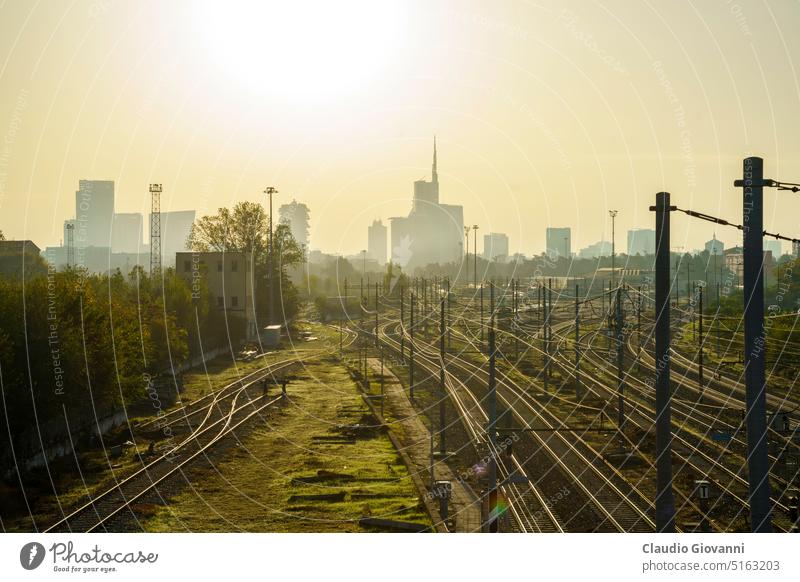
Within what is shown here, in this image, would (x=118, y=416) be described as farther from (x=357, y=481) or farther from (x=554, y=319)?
(x=554, y=319)

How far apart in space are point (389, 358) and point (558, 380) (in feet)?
41.1

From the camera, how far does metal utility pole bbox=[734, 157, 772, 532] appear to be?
777 cm

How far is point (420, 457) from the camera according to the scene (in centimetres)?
2056

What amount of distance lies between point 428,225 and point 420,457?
285 feet

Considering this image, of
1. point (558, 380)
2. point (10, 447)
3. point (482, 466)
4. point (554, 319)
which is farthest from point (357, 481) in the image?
point (554, 319)

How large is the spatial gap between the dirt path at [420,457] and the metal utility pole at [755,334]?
277 inches

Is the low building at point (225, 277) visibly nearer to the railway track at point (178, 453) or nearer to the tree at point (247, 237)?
the tree at point (247, 237)

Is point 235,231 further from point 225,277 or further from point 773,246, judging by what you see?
point 773,246

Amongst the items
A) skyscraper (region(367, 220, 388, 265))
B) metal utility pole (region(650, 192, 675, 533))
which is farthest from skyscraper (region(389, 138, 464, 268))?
metal utility pole (region(650, 192, 675, 533))

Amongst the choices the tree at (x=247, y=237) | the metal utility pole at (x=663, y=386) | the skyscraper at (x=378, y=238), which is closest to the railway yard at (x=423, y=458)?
the metal utility pole at (x=663, y=386)

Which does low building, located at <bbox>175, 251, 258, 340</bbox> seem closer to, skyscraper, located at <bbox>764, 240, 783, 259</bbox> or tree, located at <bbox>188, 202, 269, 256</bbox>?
tree, located at <bbox>188, 202, 269, 256</bbox>

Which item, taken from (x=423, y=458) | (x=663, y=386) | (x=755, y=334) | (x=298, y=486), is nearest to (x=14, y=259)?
(x=423, y=458)

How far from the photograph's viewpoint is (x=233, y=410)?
25.5 meters

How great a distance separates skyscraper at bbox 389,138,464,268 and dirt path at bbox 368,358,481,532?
1025 centimetres
